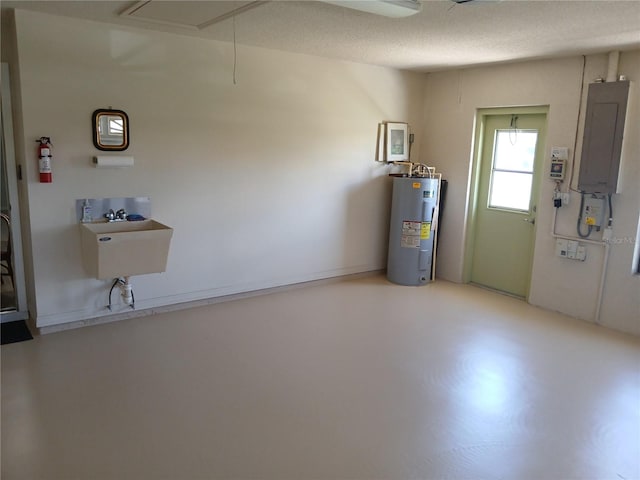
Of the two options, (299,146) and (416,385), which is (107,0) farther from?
(416,385)

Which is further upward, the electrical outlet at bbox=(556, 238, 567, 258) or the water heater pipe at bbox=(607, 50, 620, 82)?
the water heater pipe at bbox=(607, 50, 620, 82)

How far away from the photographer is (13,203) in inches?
163

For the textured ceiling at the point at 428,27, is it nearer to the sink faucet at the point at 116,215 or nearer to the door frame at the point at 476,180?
the door frame at the point at 476,180

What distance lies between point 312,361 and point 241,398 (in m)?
0.71

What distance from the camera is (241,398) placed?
3088mm

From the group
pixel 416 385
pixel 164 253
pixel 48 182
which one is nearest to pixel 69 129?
pixel 48 182

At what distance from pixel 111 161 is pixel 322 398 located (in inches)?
97.1

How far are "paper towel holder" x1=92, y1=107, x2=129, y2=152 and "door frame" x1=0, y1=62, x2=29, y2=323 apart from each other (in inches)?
27.1

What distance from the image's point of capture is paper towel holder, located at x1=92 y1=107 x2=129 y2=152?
155 inches

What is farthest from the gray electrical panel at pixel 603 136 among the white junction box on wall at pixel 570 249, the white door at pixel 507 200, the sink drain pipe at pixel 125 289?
the sink drain pipe at pixel 125 289

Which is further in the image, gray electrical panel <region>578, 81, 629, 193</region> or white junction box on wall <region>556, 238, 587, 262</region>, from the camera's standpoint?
white junction box on wall <region>556, 238, 587, 262</region>

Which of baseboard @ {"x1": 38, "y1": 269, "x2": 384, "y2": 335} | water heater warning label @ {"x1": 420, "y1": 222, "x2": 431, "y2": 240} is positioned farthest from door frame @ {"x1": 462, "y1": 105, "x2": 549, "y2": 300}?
baseboard @ {"x1": 38, "y1": 269, "x2": 384, "y2": 335}

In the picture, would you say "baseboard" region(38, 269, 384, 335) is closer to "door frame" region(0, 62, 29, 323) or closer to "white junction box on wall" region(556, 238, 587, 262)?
"door frame" region(0, 62, 29, 323)

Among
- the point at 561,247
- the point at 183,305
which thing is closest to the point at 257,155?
the point at 183,305
